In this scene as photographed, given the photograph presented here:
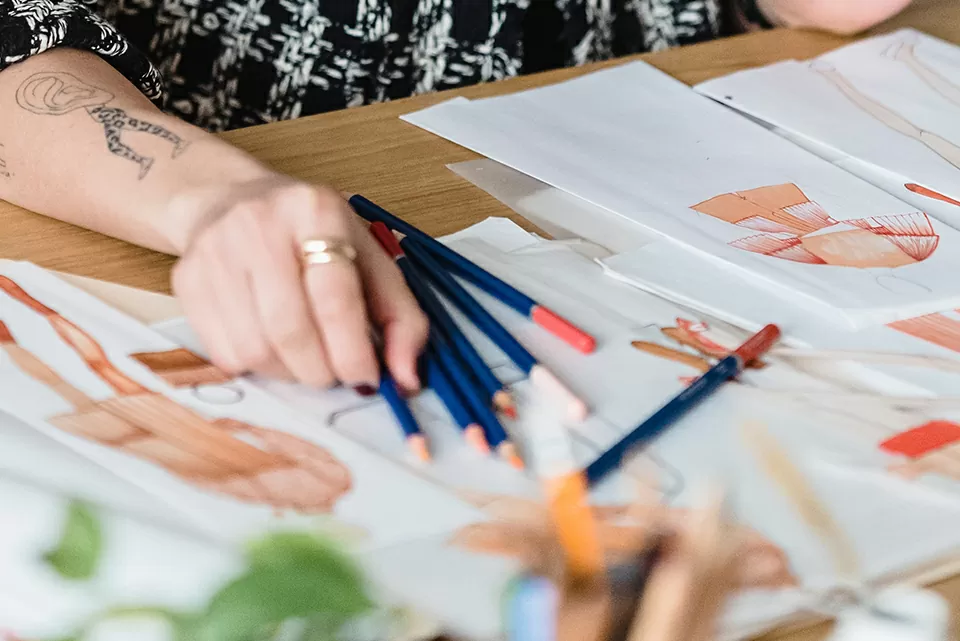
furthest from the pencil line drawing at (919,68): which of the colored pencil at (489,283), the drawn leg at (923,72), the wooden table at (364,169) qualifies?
the colored pencil at (489,283)

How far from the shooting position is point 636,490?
0.37m

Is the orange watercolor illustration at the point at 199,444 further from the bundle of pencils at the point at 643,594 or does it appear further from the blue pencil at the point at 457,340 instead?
the bundle of pencils at the point at 643,594

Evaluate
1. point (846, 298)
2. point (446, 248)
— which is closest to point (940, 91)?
point (846, 298)

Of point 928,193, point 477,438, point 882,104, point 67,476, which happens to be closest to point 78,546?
point 67,476

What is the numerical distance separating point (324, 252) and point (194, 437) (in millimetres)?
89

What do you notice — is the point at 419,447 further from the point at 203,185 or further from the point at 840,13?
the point at 840,13

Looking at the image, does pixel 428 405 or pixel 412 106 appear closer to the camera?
pixel 428 405

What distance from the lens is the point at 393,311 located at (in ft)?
1.44

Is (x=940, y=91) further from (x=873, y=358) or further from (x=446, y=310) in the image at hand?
(x=446, y=310)

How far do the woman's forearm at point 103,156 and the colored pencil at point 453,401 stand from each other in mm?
131

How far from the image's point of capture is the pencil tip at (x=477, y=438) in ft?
1.29


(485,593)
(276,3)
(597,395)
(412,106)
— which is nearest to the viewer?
(485,593)

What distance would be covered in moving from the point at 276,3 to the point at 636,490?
57 cm

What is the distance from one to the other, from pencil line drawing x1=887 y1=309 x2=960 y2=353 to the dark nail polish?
0.25 meters
